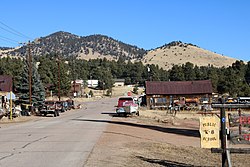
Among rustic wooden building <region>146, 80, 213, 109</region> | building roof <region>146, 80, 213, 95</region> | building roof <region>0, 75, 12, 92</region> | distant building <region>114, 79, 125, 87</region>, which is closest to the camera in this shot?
building roof <region>0, 75, 12, 92</region>

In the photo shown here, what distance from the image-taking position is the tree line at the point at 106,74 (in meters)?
62.4

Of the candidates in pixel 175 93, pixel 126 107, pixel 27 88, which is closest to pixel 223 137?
pixel 126 107

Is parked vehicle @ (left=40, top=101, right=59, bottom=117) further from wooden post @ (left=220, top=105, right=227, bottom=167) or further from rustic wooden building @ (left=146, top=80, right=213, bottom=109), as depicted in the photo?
wooden post @ (left=220, top=105, right=227, bottom=167)

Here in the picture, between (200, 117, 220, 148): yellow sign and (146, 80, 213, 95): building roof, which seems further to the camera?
(146, 80, 213, 95): building roof

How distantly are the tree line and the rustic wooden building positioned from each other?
12.2 metres

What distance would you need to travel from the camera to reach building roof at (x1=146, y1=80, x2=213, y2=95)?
73.8 meters

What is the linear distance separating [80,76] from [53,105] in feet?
386

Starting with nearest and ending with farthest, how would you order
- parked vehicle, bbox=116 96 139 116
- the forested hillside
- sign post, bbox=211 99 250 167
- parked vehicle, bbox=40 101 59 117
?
sign post, bbox=211 99 250 167 < parked vehicle, bbox=116 96 139 116 < parked vehicle, bbox=40 101 59 117 < the forested hillside

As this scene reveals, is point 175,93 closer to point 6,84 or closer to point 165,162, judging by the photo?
point 6,84

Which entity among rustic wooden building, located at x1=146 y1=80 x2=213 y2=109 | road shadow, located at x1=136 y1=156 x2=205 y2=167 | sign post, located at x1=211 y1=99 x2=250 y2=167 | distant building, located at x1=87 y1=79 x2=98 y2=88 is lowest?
road shadow, located at x1=136 y1=156 x2=205 y2=167

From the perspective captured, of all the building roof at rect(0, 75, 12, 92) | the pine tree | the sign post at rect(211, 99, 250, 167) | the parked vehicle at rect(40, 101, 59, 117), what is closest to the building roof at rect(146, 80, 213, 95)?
the pine tree

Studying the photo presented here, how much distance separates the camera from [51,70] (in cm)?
11856

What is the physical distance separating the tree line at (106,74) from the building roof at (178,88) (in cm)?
1208

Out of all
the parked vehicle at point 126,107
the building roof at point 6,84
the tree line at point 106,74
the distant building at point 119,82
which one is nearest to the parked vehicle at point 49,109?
the parked vehicle at point 126,107
